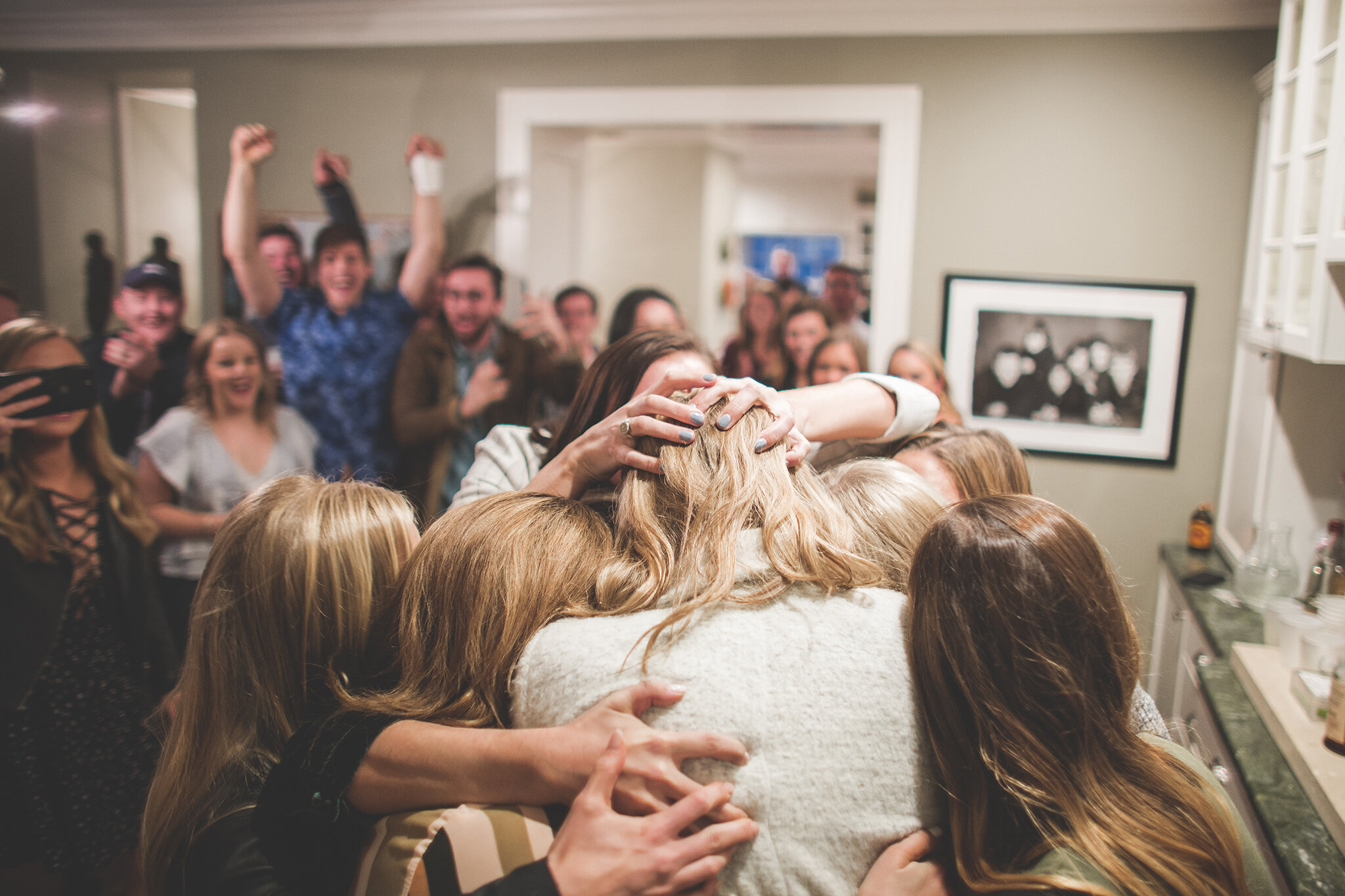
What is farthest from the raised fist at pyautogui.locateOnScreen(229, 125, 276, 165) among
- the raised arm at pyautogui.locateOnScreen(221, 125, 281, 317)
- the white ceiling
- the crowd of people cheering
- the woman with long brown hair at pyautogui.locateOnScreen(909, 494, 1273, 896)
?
the woman with long brown hair at pyautogui.locateOnScreen(909, 494, 1273, 896)

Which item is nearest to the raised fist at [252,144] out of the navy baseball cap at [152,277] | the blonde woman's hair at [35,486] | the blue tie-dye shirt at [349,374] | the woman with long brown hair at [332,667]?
the navy baseball cap at [152,277]

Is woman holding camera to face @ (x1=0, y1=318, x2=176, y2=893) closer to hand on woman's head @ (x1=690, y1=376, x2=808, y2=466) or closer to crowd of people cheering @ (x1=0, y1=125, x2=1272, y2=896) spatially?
crowd of people cheering @ (x1=0, y1=125, x2=1272, y2=896)

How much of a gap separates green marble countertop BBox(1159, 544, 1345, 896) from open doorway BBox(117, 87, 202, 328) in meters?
3.54

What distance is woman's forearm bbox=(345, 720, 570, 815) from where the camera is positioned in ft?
2.55

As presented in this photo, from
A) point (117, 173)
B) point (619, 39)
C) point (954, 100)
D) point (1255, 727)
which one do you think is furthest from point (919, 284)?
point (117, 173)

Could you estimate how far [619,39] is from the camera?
9.63 ft

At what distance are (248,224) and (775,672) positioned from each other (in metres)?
3.18

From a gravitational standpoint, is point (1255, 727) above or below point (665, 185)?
below

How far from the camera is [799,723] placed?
29.1 inches

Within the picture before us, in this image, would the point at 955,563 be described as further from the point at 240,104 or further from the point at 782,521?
the point at 240,104

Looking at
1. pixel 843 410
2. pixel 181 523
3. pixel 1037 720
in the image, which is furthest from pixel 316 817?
pixel 181 523

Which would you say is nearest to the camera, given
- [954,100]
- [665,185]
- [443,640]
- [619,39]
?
[443,640]

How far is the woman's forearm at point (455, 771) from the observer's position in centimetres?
78

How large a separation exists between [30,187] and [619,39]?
227 cm
